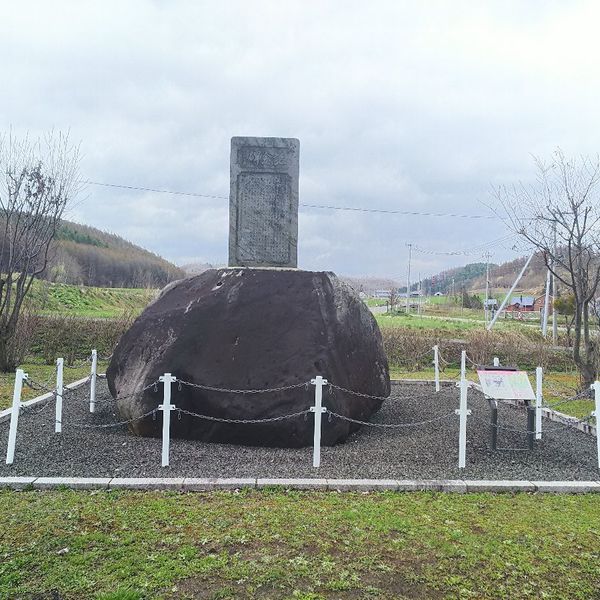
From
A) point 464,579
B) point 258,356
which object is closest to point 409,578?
point 464,579

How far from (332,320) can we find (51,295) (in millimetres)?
27384

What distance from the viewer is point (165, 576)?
3.67 m

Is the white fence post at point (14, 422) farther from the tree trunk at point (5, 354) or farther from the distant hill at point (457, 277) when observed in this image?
the distant hill at point (457, 277)

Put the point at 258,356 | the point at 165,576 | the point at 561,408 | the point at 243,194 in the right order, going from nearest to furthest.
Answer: the point at 165,576 → the point at 258,356 → the point at 243,194 → the point at 561,408

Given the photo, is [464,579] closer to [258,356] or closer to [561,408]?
[258,356]

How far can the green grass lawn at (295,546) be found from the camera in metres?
3.62

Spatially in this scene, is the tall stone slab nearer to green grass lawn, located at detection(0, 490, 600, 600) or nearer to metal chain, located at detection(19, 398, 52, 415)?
metal chain, located at detection(19, 398, 52, 415)

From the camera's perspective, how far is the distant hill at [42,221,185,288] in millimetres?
44766

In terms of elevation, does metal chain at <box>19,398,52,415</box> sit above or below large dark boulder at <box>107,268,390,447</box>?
below

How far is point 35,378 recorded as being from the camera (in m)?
13.9

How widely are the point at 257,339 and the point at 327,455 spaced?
177cm

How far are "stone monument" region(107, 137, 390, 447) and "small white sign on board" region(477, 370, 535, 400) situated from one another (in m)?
1.61

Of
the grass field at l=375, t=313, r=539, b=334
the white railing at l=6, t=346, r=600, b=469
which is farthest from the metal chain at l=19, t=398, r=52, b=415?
the grass field at l=375, t=313, r=539, b=334

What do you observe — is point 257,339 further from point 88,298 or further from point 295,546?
point 88,298
